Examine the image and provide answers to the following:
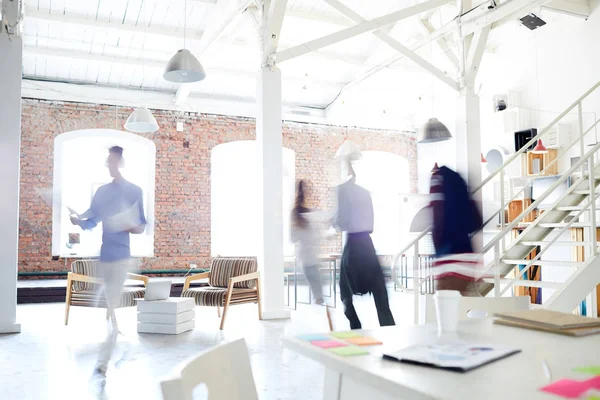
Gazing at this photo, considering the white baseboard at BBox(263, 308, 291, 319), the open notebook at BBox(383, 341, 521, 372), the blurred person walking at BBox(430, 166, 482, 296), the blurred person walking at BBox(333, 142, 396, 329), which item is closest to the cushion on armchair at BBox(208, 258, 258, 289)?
the white baseboard at BBox(263, 308, 291, 319)

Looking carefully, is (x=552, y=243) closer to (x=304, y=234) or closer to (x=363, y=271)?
(x=363, y=271)

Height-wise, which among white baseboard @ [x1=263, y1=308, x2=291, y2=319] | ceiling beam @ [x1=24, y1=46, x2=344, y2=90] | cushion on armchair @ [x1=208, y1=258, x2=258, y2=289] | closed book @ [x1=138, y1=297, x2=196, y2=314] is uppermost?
ceiling beam @ [x1=24, y1=46, x2=344, y2=90]

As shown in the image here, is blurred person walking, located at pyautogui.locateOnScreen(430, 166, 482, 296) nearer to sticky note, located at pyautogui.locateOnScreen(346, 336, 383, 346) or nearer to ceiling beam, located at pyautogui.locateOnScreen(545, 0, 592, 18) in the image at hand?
sticky note, located at pyautogui.locateOnScreen(346, 336, 383, 346)

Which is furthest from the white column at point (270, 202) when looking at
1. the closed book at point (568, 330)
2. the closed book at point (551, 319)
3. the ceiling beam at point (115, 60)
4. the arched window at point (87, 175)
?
the closed book at point (568, 330)

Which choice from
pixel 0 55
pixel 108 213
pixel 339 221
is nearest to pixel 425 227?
pixel 339 221

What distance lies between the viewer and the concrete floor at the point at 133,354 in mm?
3812

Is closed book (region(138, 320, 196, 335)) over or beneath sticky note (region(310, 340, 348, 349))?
beneath

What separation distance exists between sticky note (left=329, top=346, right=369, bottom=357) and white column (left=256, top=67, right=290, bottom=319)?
555cm

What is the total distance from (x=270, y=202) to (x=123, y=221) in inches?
126

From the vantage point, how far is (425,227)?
411cm

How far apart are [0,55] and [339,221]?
14.8 feet

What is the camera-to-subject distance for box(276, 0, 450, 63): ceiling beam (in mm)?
7238

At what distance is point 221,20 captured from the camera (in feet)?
27.9

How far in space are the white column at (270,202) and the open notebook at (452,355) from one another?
18.3 ft
